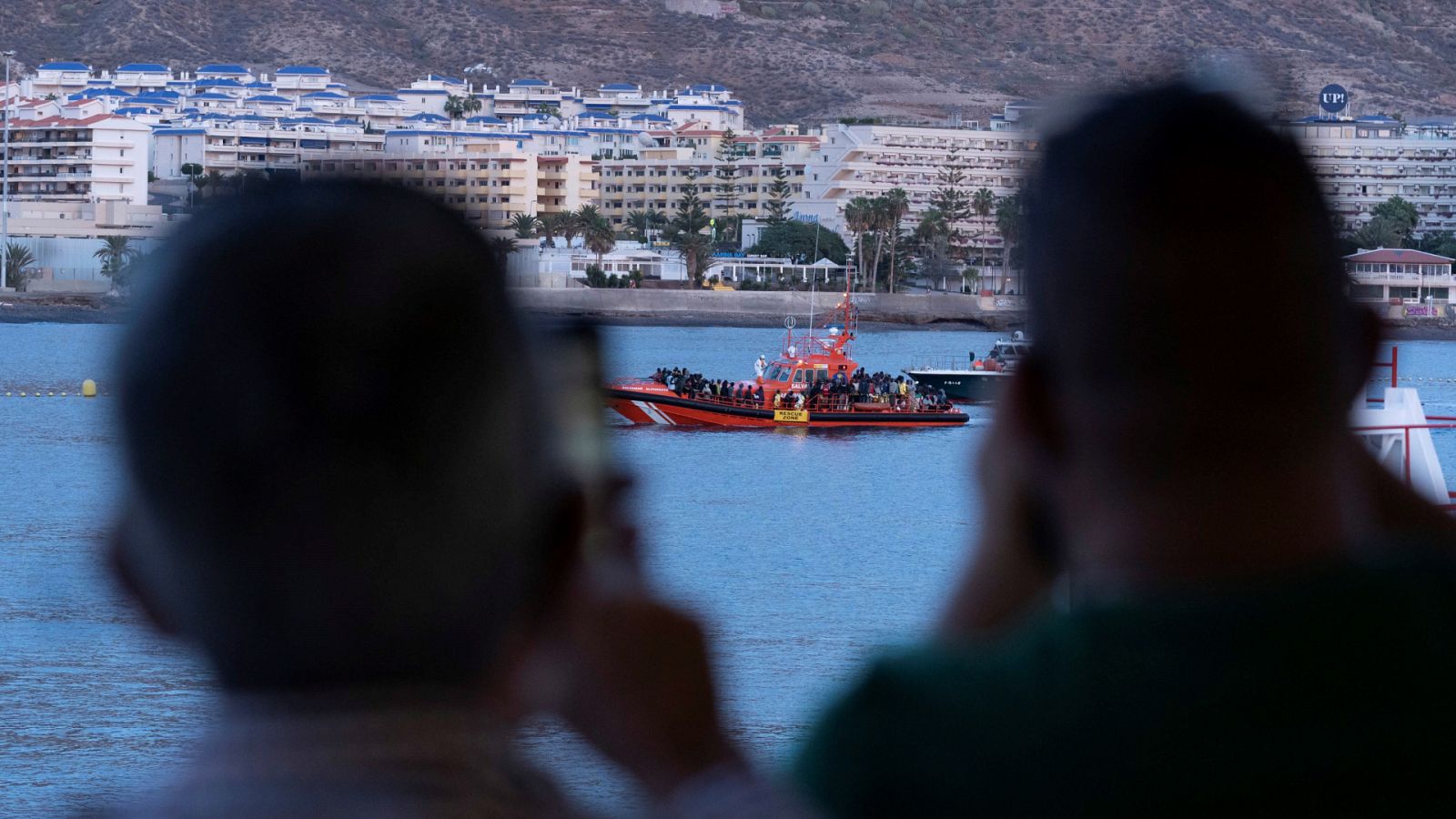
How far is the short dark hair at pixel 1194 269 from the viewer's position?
1.03m

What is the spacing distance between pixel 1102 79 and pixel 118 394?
62cm

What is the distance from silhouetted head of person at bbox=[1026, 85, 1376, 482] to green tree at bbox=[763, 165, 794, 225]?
8775 centimetres

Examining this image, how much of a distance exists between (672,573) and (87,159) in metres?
72.2

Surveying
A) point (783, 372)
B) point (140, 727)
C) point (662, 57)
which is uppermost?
point (662, 57)

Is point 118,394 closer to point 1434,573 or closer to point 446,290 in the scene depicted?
point 446,290

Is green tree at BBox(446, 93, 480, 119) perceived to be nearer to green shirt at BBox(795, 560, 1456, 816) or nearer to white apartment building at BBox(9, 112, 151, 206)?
white apartment building at BBox(9, 112, 151, 206)

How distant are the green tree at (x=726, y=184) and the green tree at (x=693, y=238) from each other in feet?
16.4

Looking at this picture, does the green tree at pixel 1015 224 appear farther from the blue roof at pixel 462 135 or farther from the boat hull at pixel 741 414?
the blue roof at pixel 462 135

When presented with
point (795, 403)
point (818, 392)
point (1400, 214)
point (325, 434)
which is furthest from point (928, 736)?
point (1400, 214)

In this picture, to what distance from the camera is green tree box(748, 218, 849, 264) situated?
8462 cm

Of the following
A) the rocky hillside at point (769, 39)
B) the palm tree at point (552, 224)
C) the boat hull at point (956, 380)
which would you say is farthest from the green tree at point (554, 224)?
the boat hull at point (956, 380)

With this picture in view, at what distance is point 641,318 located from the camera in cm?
7769

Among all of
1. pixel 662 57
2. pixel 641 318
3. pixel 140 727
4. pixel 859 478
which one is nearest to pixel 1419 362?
pixel 641 318

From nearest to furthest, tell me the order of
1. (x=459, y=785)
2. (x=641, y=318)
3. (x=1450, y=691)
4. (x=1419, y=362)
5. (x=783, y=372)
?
(x=459, y=785)
(x=1450, y=691)
(x=783, y=372)
(x=1419, y=362)
(x=641, y=318)
